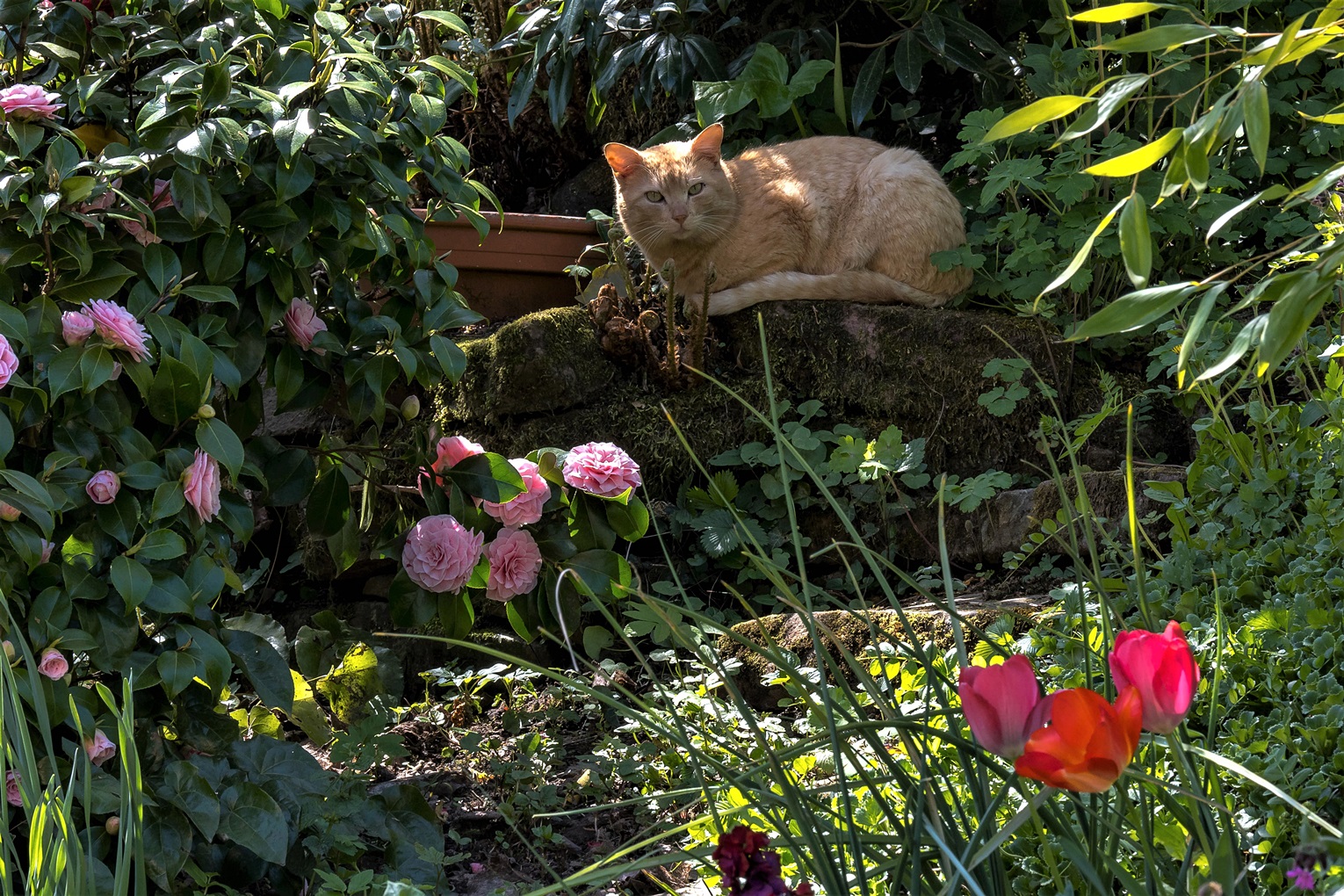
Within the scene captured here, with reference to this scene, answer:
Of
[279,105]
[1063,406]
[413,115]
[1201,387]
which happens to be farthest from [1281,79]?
[279,105]

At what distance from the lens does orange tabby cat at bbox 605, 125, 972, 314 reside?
392cm

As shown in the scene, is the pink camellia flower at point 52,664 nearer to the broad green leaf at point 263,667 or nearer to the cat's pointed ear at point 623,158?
the broad green leaf at point 263,667

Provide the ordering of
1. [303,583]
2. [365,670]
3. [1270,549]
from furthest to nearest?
[303,583], [365,670], [1270,549]

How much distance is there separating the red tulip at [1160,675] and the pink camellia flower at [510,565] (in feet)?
5.10

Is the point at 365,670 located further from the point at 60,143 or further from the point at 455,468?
the point at 60,143

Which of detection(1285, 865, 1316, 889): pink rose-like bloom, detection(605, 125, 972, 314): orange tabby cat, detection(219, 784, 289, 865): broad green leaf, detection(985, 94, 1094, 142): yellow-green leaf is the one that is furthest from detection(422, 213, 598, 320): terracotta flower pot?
detection(1285, 865, 1316, 889): pink rose-like bloom

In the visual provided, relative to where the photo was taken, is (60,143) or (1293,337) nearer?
(1293,337)

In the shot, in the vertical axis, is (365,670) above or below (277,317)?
below

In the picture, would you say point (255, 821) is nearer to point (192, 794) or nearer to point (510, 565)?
point (192, 794)

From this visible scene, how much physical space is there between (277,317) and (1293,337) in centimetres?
172

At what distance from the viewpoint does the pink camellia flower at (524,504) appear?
227cm

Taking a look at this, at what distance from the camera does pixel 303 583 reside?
3670 millimetres

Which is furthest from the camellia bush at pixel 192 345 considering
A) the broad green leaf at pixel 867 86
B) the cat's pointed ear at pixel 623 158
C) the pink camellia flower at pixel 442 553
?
the broad green leaf at pixel 867 86

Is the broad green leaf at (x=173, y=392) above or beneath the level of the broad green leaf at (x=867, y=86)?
above
